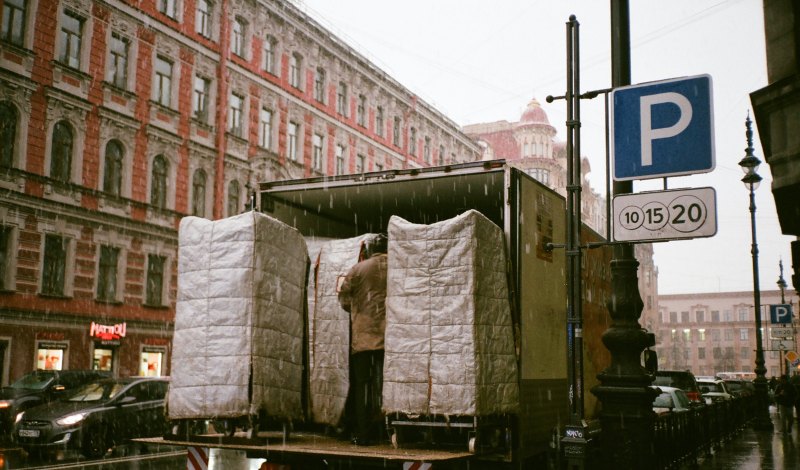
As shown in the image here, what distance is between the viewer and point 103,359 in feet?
89.9

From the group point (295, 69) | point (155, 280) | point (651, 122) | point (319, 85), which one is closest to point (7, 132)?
point (155, 280)

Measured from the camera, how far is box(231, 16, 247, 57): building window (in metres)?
34.7

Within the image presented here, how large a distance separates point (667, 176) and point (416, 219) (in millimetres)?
4033

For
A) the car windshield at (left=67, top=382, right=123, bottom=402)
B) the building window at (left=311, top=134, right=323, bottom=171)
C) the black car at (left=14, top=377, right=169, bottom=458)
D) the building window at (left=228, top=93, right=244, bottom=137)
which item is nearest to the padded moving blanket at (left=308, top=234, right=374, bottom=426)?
the black car at (left=14, top=377, right=169, bottom=458)

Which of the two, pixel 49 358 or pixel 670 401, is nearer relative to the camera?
pixel 670 401

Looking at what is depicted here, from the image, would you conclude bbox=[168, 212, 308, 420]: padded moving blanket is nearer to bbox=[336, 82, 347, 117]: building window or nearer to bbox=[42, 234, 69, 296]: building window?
bbox=[42, 234, 69, 296]: building window

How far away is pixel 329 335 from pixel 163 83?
83.4 ft

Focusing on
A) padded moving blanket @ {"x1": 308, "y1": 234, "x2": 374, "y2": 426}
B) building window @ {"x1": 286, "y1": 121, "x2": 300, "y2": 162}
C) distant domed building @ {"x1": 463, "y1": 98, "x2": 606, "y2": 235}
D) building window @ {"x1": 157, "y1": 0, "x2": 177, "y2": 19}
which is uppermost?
distant domed building @ {"x1": 463, "y1": 98, "x2": 606, "y2": 235}

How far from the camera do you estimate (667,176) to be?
7.30 meters

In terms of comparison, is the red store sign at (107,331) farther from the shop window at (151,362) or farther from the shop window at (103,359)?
the shop window at (151,362)

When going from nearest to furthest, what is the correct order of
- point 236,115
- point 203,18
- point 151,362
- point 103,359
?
point 103,359
point 151,362
point 203,18
point 236,115

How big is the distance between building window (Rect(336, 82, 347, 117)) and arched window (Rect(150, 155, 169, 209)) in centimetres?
1375

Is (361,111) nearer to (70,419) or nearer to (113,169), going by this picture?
(113,169)

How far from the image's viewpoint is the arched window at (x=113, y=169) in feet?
92.8
